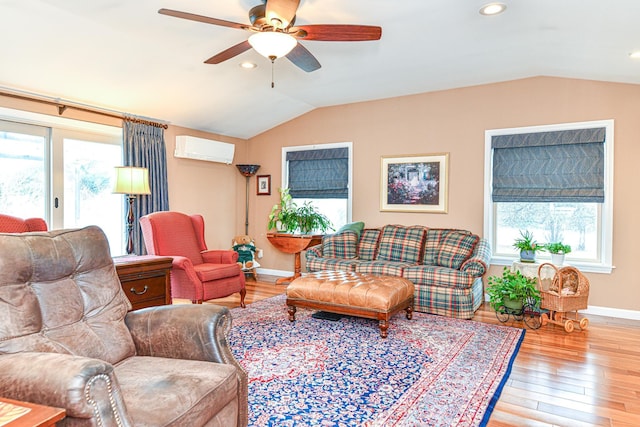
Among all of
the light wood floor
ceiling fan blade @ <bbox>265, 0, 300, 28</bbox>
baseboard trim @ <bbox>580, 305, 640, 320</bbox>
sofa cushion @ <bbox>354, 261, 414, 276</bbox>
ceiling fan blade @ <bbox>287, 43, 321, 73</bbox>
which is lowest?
the light wood floor

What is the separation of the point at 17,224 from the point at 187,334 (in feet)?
6.42

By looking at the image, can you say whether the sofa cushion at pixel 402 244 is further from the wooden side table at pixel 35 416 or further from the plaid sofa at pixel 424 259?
the wooden side table at pixel 35 416

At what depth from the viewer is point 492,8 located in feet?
9.32

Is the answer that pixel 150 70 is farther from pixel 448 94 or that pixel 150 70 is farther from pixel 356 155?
pixel 448 94

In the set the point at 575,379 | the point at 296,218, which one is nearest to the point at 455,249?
the point at 575,379

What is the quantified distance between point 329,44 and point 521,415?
126 inches

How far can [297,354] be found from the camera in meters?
2.97

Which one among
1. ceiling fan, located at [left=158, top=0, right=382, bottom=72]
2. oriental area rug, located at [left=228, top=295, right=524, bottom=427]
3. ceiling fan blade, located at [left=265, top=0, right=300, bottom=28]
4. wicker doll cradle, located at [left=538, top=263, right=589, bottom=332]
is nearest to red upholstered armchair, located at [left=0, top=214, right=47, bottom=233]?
oriental area rug, located at [left=228, top=295, right=524, bottom=427]

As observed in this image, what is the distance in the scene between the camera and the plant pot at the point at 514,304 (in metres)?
3.83

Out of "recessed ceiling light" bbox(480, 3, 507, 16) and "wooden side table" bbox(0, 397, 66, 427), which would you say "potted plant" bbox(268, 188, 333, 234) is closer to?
"recessed ceiling light" bbox(480, 3, 507, 16)

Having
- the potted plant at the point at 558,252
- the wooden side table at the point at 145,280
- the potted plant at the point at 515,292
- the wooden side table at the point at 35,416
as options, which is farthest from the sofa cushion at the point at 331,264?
the wooden side table at the point at 35,416

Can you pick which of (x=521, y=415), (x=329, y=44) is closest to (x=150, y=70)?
(x=329, y=44)

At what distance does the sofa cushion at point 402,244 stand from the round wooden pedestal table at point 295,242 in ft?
3.39

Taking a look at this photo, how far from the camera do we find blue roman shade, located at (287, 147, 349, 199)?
5828 millimetres
